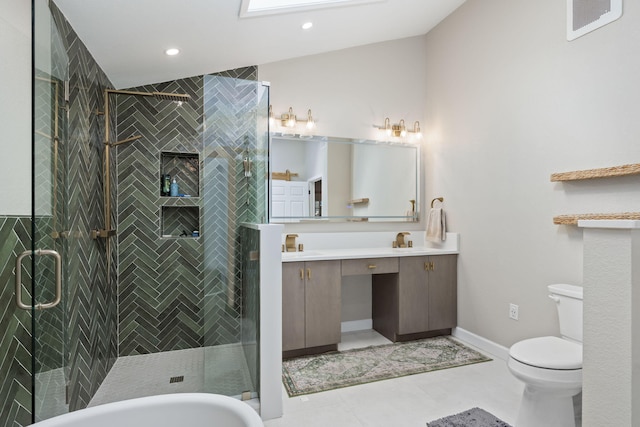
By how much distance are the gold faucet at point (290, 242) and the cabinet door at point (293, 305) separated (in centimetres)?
42

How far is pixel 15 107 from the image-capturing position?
4.58 feet

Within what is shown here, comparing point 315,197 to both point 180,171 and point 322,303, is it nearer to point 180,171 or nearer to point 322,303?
point 322,303

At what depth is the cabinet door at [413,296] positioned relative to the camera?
3178 mm

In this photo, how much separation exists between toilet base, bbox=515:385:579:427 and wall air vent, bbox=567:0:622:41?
220cm

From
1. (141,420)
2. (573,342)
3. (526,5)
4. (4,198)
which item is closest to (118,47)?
(4,198)

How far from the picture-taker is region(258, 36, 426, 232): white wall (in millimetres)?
3330

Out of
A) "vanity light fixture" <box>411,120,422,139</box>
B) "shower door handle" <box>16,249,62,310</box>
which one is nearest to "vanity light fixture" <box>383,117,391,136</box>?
"vanity light fixture" <box>411,120,422,139</box>

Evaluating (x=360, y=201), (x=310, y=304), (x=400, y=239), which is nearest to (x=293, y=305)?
(x=310, y=304)

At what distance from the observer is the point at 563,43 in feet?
7.84

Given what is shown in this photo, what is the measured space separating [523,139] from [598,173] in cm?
67

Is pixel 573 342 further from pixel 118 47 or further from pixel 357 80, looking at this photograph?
pixel 118 47

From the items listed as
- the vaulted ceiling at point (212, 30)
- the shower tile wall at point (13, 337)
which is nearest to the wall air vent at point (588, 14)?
the vaulted ceiling at point (212, 30)

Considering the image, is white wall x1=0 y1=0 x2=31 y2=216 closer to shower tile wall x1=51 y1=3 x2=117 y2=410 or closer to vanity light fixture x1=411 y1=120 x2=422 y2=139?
shower tile wall x1=51 y1=3 x2=117 y2=410

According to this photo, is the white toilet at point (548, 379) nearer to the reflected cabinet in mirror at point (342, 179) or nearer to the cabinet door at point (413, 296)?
the cabinet door at point (413, 296)
